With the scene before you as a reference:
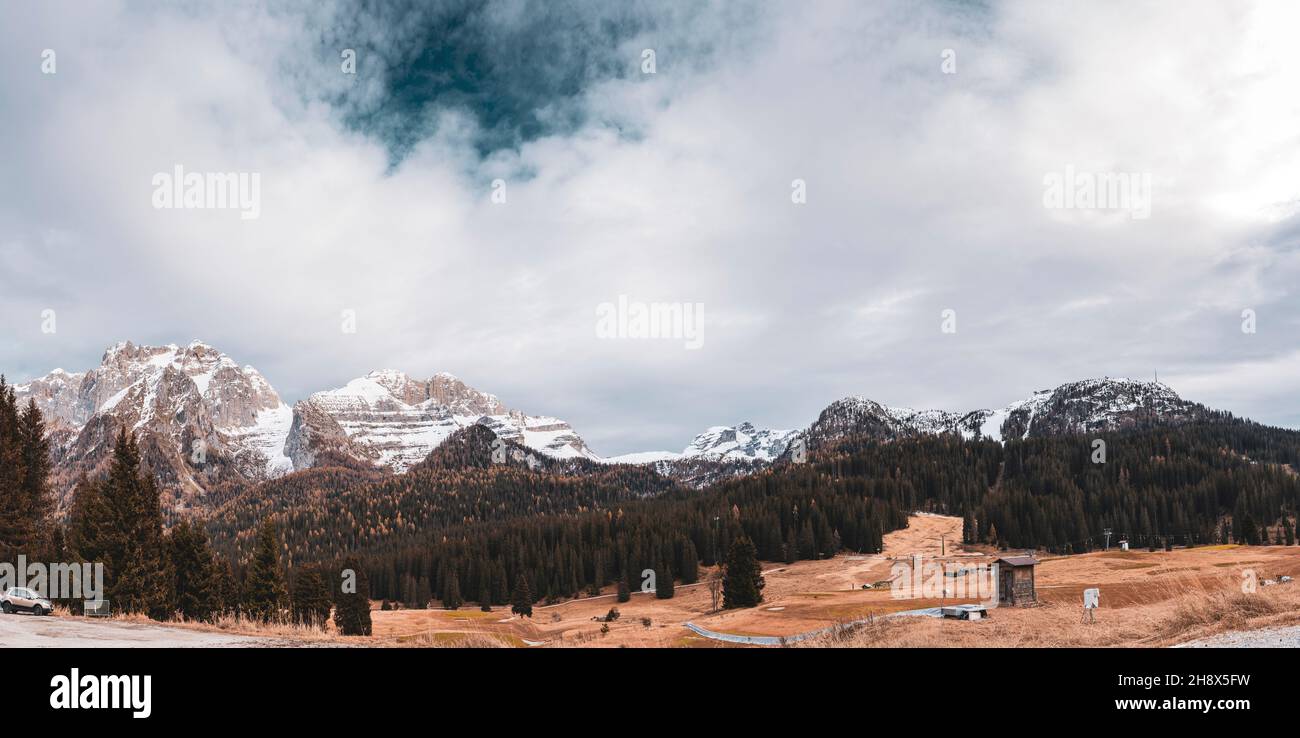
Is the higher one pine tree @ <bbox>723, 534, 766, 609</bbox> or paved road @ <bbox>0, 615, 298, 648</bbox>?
paved road @ <bbox>0, 615, 298, 648</bbox>

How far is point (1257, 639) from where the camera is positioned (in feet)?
56.2

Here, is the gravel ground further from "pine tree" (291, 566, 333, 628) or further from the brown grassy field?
"pine tree" (291, 566, 333, 628)

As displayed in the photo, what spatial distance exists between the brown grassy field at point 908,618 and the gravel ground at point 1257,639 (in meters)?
1.43

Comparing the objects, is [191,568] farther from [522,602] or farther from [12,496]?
[522,602]

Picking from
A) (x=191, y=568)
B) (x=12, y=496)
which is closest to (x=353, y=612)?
(x=191, y=568)

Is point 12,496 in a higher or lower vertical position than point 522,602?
higher

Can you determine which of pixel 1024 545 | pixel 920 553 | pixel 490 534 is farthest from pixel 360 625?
pixel 1024 545

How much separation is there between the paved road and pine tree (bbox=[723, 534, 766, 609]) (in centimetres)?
8185

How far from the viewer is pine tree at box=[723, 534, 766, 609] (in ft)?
322

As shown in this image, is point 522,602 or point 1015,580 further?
point 522,602

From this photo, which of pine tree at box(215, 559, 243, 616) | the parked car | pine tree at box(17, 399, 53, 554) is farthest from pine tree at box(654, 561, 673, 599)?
the parked car

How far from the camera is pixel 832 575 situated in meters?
133

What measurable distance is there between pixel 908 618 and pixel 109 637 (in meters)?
33.4
